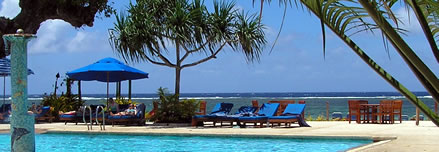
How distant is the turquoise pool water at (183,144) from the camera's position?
36.2ft

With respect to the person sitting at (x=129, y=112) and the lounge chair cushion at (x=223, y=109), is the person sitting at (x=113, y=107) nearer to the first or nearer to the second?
the person sitting at (x=129, y=112)

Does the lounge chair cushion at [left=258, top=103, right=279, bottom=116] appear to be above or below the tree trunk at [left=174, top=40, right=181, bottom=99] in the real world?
below

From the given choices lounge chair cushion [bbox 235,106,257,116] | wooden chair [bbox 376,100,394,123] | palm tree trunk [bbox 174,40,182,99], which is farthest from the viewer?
palm tree trunk [bbox 174,40,182,99]

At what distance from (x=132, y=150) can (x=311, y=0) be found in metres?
9.58

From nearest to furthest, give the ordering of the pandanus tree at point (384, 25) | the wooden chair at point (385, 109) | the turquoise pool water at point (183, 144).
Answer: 1. the pandanus tree at point (384, 25)
2. the turquoise pool water at point (183, 144)
3. the wooden chair at point (385, 109)

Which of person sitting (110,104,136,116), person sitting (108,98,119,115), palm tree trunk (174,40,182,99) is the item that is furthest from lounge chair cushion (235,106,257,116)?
person sitting (108,98,119,115)

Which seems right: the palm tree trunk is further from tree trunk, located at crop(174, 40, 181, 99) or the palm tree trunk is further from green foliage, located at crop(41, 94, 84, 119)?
green foliage, located at crop(41, 94, 84, 119)

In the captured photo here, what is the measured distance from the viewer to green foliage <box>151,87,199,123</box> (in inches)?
629

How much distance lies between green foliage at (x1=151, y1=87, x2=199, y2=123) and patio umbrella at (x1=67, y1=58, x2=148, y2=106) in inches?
42.5

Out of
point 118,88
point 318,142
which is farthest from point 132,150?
point 118,88

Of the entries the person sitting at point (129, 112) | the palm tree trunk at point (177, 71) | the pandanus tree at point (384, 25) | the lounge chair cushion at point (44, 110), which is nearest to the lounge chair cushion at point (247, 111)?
the palm tree trunk at point (177, 71)

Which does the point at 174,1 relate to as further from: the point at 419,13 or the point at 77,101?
→ the point at 419,13

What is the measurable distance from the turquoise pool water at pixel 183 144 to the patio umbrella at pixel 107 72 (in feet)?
9.75

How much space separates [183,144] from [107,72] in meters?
5.71
